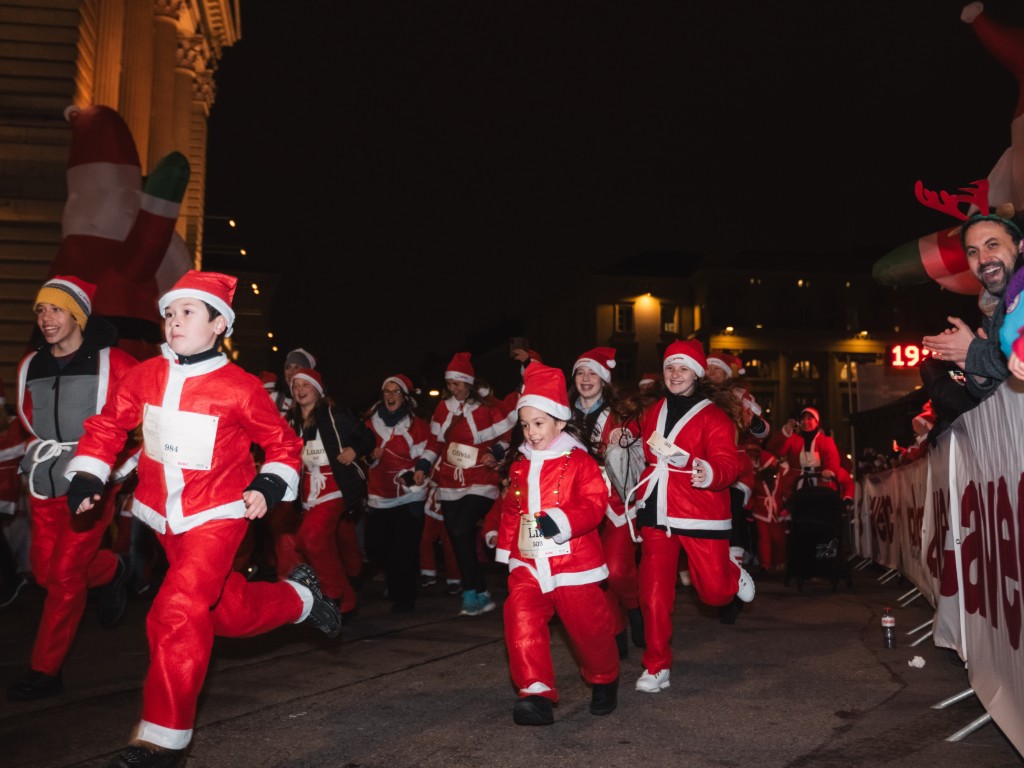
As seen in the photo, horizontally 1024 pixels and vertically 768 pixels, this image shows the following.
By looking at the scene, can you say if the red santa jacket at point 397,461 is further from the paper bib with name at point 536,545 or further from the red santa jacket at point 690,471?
the paper bib with name at point 536,545

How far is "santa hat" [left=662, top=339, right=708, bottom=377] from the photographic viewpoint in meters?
7.04

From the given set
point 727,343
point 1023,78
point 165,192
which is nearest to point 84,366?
point 1023,78

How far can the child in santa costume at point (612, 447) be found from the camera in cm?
756

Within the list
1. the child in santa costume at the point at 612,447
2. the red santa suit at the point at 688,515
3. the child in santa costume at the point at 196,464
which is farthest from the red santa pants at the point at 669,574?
the child in santa costume at the point at 196,464

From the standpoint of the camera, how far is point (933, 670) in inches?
281

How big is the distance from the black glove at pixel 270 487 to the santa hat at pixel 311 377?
4583 mm

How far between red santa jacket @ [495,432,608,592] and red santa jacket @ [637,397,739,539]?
914 mm

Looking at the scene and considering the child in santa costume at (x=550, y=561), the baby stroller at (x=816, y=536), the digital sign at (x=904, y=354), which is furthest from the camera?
the digital sign at (x=904, y=354)

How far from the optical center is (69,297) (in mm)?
6352

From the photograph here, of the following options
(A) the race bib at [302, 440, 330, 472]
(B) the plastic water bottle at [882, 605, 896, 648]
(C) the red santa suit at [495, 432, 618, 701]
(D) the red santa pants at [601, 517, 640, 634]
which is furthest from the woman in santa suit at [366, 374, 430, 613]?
(C) the red santa suit at [495, 432, 618, 701]

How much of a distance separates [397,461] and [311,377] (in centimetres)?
162

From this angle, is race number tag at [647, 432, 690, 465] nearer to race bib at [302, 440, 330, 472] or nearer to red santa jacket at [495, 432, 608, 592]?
red santa jacket at [495, 432, 608, 592]

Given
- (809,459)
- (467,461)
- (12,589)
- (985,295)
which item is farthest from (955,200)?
(12,589)

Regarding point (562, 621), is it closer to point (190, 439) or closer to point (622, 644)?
point (622, 644)
